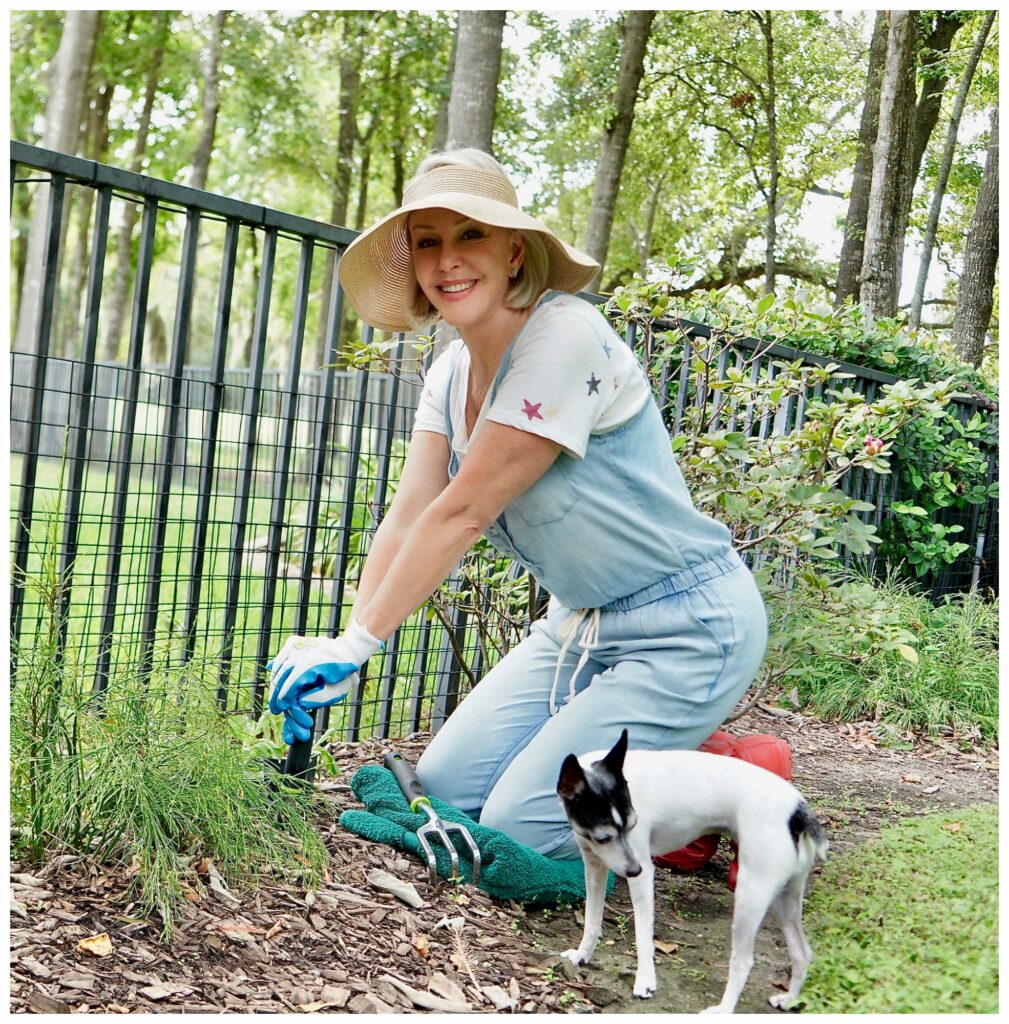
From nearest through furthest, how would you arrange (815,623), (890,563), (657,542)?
1. (657,542)
2. (815,623)
3. (890,563)

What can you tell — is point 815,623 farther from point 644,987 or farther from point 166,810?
point 166,810

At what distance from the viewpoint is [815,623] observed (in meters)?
3.88

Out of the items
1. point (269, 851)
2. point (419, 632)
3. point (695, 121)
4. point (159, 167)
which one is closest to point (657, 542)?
point (269, 851)

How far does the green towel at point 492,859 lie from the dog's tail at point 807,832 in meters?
0.65

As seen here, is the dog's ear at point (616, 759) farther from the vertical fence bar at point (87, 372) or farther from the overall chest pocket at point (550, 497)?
the vertical fence bar at point (87, 372)

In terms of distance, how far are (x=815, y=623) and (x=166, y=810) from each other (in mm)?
2462

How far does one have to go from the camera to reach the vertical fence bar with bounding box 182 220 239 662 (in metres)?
3.53

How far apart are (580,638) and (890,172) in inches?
308

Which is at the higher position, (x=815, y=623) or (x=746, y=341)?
(x=746, y=341)

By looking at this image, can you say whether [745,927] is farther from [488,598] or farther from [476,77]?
[476,77]

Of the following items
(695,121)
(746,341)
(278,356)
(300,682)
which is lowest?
(300,682)

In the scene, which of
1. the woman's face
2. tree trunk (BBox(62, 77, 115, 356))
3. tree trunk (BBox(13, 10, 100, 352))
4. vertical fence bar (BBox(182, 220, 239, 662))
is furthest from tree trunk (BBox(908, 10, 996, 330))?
tree trunk (BBox(62, 77, 115, 356))

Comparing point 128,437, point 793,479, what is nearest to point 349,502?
point 128,437

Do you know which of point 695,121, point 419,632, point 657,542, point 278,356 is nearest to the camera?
point 657,542
